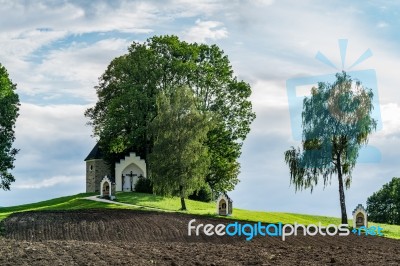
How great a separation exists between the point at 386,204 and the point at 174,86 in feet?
86.4

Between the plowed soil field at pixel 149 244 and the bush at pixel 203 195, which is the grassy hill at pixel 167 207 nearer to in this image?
the bush at pixel 203 195

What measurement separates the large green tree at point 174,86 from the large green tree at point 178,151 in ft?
31.9

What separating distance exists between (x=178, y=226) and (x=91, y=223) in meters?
A: 4.88

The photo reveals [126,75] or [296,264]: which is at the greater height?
[126,75]

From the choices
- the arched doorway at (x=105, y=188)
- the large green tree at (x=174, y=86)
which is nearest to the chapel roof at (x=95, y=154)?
the large green tree at (x=174, y=86)

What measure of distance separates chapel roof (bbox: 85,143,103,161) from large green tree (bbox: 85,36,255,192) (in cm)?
209

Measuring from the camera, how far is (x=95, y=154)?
205 ft

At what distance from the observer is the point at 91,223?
36031 millimetres

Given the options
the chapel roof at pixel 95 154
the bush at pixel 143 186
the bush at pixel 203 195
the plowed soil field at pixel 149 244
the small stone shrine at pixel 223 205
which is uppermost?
the chapel roof at pixel 95 154

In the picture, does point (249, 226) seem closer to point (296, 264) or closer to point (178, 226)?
point (178, 226)

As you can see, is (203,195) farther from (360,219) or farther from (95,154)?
(360,219)

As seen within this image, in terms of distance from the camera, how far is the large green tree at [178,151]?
4584 cm

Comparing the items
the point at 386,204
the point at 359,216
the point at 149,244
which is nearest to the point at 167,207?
the point at 359,216

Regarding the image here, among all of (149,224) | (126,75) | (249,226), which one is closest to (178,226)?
(149,224)
